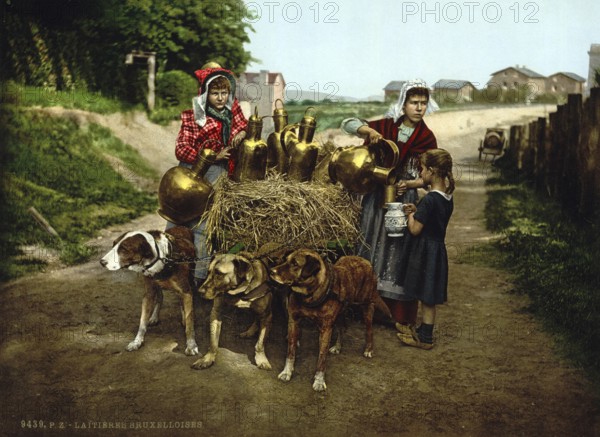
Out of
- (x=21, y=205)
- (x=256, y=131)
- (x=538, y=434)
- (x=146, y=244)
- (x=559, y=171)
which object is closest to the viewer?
(x=538, y=434)

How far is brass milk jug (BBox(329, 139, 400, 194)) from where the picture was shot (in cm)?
498

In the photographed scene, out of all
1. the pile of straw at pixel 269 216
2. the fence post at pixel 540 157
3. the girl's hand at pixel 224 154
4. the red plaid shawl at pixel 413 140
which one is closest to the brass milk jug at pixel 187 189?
the pile of straw at pixel 269 216

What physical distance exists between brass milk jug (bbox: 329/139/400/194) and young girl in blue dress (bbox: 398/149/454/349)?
0.26 metres

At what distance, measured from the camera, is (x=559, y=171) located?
34.0ft

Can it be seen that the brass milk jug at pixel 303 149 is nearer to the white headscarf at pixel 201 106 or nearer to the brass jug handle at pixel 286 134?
the brass jug handle at pixel 286 134

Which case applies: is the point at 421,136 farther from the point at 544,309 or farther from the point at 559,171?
the point at 559,171

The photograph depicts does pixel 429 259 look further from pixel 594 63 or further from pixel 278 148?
pixel 594 63

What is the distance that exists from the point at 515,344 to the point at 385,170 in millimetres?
1959

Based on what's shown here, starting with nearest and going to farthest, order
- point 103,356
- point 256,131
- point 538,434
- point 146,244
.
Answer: point 538,434 < point 146,244 < point 103,356 < point 256,131

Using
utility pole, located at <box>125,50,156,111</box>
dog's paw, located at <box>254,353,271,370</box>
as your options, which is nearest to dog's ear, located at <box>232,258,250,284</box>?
dog's paw, located at <box>254,353,271,370</box>

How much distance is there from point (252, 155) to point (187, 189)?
2.09 ft

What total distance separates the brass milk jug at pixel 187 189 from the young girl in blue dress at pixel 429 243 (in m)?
1.68

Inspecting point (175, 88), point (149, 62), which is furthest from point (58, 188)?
point (175, 88)

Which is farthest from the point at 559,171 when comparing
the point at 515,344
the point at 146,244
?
the point at 146,244
